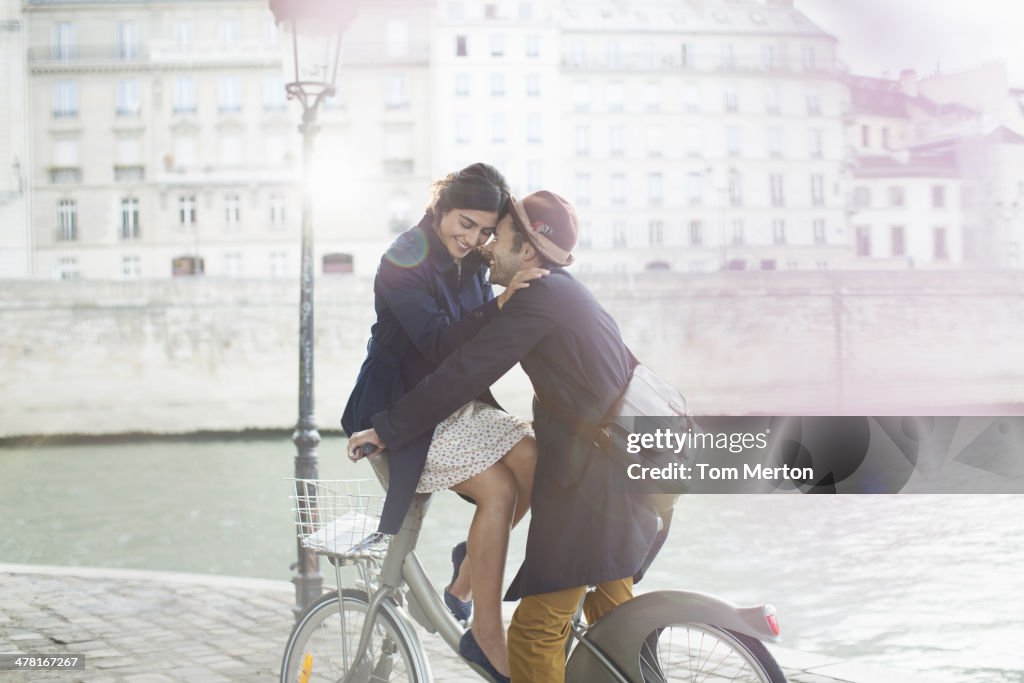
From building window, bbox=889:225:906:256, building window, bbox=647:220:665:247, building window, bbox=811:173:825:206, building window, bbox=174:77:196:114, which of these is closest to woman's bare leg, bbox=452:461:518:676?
building window, bbox=174:77:196:114

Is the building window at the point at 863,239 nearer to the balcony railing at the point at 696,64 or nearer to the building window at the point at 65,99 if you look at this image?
the balcony railing at the point at 696,64

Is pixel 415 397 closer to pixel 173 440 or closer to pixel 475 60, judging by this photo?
pixel 173 440

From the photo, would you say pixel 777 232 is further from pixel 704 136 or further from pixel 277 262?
pixel 277 262

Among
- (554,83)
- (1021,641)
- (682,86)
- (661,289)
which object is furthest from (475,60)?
(1021,641)

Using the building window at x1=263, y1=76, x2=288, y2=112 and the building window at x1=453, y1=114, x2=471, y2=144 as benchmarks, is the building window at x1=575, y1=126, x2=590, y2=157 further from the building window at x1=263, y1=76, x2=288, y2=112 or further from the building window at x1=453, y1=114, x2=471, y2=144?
the building window at x1=263, y1=76, x2=288, y2=112

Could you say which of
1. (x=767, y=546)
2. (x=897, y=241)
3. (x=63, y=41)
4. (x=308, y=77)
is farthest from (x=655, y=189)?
(x=308, y=77)

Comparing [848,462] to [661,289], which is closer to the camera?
[848,462]

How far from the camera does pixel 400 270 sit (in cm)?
248

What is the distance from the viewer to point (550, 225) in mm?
2289

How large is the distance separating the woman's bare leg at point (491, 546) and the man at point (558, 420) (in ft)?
0.37

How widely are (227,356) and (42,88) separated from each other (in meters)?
15.1

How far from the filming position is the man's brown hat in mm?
2281

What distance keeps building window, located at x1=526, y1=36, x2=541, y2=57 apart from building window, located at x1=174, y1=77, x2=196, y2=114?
11014 mm

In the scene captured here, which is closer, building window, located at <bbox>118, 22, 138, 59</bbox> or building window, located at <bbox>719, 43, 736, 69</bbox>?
building window, located at <bbox>118, 22, 138, 59</bbox>
